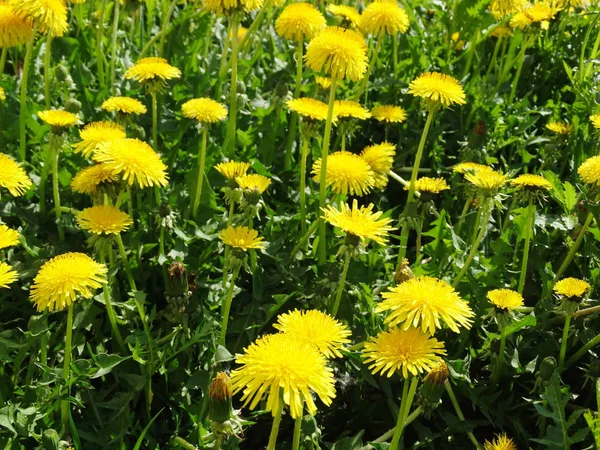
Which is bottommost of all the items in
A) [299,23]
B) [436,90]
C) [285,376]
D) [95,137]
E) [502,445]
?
[502,445]

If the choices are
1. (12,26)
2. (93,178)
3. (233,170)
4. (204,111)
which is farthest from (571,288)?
(12,26)

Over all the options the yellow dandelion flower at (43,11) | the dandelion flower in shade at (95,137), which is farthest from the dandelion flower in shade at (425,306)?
the yellow dandelion flower at (43,11)

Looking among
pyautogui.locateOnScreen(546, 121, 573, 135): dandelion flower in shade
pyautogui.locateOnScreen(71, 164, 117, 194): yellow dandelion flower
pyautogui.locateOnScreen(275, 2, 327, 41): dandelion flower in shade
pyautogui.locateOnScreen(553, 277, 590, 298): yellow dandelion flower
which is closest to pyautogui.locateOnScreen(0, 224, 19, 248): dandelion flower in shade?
pyautogui.locateOnScreen(71, 164, 117, 194): yellow dandelion flower

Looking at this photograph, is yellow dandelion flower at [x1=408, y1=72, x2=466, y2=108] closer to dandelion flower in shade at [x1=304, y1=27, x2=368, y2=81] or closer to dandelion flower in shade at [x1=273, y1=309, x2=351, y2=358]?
dandelion flower in shade at [x1=304, y1=27, x2=368, y2=81]

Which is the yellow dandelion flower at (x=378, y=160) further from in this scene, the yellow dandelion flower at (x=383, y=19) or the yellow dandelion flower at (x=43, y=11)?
the yellow dandelion flower at (x=43, y=11)

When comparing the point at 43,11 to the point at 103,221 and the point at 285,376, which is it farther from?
the point at 285,376

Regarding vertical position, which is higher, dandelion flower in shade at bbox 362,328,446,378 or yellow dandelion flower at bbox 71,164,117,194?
yellow dandelion flower at bbox 71,164,117,194

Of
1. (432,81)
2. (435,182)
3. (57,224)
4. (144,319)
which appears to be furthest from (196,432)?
(432,81)
